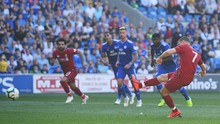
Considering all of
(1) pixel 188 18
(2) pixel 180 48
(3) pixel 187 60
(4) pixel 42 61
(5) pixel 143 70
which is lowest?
(5) pixel 143 70

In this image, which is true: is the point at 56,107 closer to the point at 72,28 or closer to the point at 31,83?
the point at 31,83

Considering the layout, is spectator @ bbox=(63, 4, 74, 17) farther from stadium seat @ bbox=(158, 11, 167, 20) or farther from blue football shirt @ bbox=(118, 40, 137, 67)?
blue football shirt @ bbox=(118, 40, 137, 67)

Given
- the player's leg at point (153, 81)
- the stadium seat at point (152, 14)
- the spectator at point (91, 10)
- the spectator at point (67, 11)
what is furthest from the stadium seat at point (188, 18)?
the player's leg at point (153, 81)

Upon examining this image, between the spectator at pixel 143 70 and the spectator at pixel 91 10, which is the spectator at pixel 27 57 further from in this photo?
the spectator at pixel 143 70

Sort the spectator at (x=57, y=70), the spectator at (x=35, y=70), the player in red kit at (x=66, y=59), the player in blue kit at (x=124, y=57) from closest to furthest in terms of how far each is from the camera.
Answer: the player in blue kit at (x=124, y=57)
the player in red kit at (x=66, y=59)
the spectator at (x=35, y=70)
the spectator at (x=57, y=70)

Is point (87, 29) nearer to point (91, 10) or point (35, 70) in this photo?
point (91, 10)

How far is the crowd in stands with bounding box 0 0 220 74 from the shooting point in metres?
31.8

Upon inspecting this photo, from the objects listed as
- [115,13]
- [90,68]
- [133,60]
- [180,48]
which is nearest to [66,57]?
[133,60]

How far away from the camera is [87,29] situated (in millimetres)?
34188

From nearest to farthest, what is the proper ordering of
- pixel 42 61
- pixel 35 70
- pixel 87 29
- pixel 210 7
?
1. pixel 35 70
2. pixel 42 61
3. pixel 87 29
4. pixel 210 7

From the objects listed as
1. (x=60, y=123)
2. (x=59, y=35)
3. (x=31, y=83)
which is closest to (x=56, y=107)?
(x=60, y=123)

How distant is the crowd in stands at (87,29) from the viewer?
31.8 m

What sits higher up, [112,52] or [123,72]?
[112,52]

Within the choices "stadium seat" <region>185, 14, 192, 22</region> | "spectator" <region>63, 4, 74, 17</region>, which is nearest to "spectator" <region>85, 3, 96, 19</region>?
"spectator" <region>63, 4, 74, 17</region>
